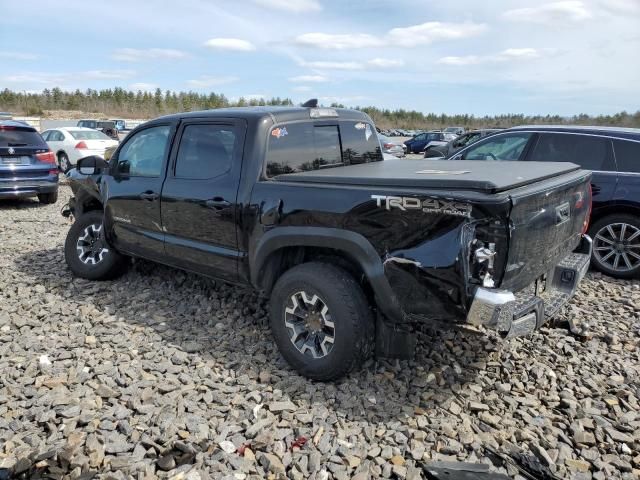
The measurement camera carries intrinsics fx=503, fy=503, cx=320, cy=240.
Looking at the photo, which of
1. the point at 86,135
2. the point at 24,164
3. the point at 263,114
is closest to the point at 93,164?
the point at 263,114

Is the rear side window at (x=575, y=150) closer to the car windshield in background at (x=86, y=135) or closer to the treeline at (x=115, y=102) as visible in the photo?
the car windshield in background at (x=86, y=135)

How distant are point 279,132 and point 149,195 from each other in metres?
1.49

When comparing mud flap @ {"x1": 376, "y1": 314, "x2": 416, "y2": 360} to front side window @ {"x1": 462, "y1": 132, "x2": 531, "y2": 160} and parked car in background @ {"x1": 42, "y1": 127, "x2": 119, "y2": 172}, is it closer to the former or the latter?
front side window @ {"x1": 462, "y1": 132, "x2": 531, "y2": 160}

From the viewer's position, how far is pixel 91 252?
550 centimetres

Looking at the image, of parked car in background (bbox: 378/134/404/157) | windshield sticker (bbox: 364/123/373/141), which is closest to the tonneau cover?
windshield sticker (bbox: 364/123/373/141)

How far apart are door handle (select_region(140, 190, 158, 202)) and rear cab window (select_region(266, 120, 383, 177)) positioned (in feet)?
4.41

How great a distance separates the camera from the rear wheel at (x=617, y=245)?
566cm

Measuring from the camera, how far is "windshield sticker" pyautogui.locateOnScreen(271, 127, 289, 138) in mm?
3802

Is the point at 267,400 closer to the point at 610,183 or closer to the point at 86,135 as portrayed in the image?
the point at 610,183

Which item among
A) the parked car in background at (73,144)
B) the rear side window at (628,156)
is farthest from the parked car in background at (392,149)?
the parked car in background at (73,144)

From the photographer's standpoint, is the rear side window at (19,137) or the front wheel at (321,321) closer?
the front wheel at (321,321)

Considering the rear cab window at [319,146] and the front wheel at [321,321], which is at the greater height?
the rear cab window at [319,146]

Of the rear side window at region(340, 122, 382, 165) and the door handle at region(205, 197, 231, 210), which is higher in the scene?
the rear side window at region(340, 122, 382, 165)

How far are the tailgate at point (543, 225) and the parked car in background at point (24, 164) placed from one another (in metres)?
9.24
